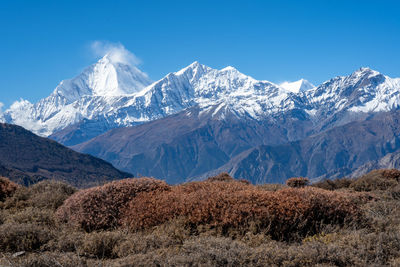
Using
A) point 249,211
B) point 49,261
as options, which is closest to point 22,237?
point 49,261

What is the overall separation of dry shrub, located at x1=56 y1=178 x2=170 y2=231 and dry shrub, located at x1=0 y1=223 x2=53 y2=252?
1383 millimetres

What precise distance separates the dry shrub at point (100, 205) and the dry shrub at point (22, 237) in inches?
54.4

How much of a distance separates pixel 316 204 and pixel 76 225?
5.83m

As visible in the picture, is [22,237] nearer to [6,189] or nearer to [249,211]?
[249,211]

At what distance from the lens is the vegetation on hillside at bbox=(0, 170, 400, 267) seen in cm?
678

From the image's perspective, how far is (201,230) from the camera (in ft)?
27.7

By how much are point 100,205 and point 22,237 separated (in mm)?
2442

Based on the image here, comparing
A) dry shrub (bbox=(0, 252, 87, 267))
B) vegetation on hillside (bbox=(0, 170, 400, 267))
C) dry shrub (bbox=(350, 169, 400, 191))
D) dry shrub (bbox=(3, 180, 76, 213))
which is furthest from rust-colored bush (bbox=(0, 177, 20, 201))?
dry shrub (bbox=(350, 169, 400, 191))

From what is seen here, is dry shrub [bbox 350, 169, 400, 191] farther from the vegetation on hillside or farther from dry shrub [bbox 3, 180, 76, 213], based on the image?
dry shrub [bbox 3, 180, 76, 213]

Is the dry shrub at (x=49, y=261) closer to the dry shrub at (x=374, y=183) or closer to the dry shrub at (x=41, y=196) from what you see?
the dry shrub at (x=41, y=196)

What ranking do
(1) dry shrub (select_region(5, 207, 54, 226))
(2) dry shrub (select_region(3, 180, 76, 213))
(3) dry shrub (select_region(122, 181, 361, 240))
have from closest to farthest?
1. (3) dry shrub (select_region(122, 181, 361, 240))
2. (1) dry shrub (select_region(5, 207, 54, 226))
3. (2) dry shrub (select_region(3, 180, 76, 213))

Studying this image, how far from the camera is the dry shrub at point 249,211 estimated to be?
8477 millimetres

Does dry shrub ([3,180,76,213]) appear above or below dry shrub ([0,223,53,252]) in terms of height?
above

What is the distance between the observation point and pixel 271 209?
866cm
